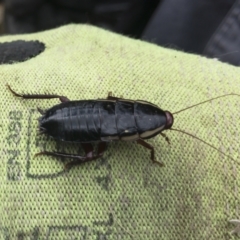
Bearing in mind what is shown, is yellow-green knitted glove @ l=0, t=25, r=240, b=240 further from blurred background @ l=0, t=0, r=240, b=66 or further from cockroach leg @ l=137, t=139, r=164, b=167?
blurred background @ l=0, t=0, r=240, b=66

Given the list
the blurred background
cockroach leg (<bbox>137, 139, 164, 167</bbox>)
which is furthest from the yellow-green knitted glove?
the blurred background

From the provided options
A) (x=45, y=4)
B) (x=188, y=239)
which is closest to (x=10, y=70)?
A: (x=188, y=239)

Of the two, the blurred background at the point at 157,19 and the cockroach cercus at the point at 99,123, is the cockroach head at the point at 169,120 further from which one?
the blurred background at the point at 157,19

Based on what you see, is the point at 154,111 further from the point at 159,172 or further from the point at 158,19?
the point at 158,19

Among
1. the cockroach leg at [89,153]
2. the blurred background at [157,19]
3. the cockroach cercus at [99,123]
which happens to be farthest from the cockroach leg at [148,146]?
the blurred background at [157,19]

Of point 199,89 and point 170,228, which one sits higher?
point 199,89

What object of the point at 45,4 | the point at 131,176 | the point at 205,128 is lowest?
the point at 45,4
